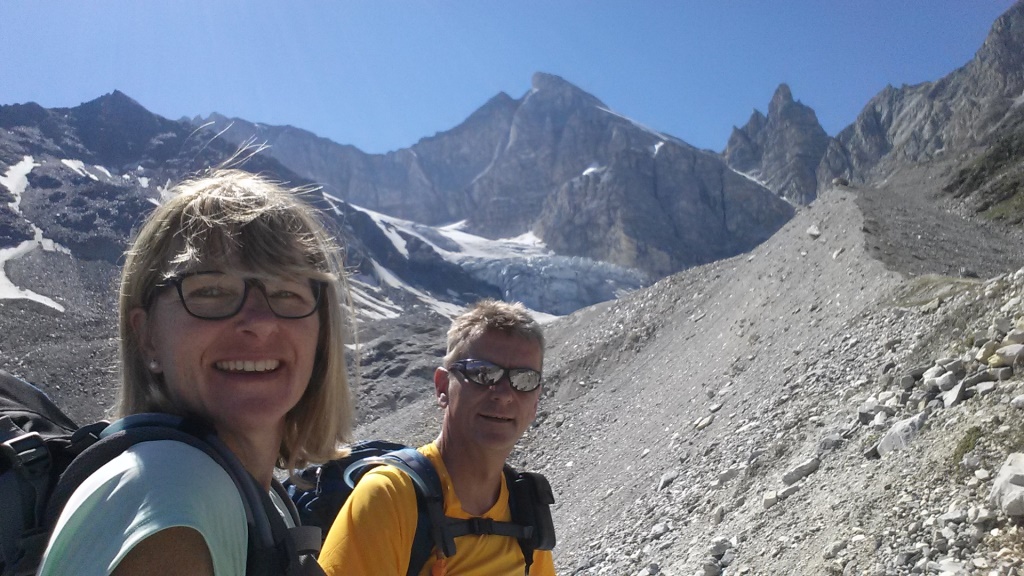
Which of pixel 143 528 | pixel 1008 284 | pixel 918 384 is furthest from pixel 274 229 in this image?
pixel 1008 284

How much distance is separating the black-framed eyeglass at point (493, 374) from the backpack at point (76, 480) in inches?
66.7

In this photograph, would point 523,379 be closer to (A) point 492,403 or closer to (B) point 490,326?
(A) point 492,403

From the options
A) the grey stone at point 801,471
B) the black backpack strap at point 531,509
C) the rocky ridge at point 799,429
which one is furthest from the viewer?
the grey stone at point 801,471

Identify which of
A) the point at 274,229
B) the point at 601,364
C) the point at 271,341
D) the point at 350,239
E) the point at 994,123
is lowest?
the point at 601,364

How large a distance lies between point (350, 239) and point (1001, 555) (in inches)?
6231

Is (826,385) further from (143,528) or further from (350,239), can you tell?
(350,239)

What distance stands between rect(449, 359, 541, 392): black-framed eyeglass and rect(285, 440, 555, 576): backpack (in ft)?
1.56

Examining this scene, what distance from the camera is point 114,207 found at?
4840 inches

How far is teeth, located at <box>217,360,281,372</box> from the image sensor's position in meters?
2.20

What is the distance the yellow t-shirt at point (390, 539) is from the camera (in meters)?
2.91

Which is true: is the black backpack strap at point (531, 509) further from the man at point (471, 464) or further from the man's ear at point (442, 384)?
the man's ear at point (442, 384)

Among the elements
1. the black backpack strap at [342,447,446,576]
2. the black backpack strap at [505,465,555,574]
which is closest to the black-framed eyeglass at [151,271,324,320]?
the black backpack strap at [342,447,446,576]

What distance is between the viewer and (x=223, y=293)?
7.27ft

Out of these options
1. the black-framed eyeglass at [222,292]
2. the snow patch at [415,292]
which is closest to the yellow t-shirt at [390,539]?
the black-framed eyeglass at [222,292]
